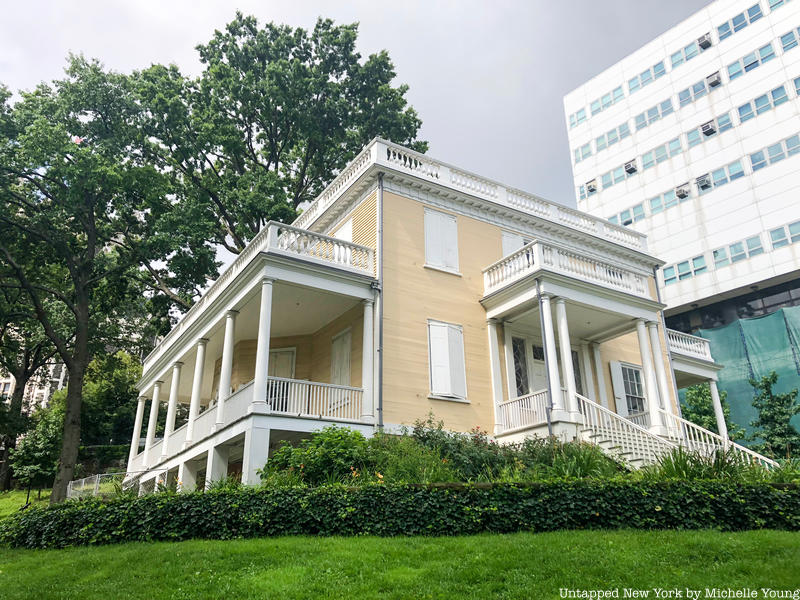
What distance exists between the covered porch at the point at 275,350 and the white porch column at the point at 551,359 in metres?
4.38

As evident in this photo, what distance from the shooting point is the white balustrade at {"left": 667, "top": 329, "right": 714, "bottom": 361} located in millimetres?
23641

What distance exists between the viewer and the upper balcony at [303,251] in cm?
1550

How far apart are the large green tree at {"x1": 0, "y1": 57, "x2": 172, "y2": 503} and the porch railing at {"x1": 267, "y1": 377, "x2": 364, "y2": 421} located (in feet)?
35.6

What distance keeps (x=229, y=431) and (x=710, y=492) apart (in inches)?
393

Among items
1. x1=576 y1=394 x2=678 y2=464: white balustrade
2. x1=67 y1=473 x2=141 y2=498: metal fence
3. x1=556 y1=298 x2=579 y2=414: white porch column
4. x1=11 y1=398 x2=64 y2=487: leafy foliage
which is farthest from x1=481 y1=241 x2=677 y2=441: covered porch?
x1=11 y1=398 x2=64 y2=487: leafy foliage

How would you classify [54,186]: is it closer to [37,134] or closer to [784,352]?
[37,134]

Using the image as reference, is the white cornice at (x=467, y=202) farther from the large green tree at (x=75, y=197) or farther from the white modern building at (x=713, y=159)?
the white modern building at (x=713, y=159)

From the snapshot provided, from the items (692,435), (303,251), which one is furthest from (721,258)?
(303,251)

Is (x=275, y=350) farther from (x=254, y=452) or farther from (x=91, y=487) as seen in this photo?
(x=91, y=487)

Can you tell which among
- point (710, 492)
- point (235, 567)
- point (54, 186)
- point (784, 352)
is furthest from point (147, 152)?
point (784, 352)

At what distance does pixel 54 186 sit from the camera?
23906 mm

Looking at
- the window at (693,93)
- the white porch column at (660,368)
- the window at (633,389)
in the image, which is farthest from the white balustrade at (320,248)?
the window at (693,93)

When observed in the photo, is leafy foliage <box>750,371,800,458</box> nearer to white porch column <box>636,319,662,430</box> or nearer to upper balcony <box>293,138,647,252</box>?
upper balcony <box>293,138,647,252</box>

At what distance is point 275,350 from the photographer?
19.5 meters
